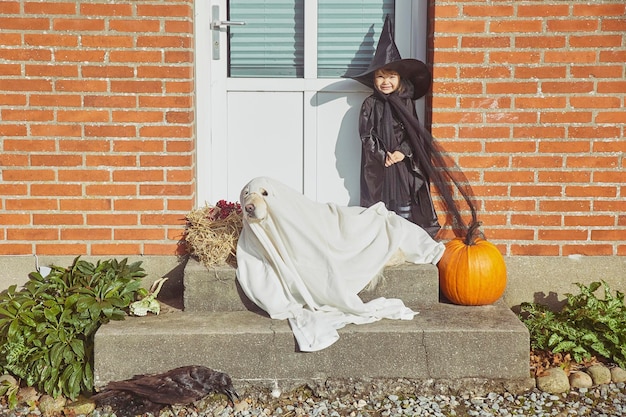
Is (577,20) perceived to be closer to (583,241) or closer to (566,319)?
(583,241)

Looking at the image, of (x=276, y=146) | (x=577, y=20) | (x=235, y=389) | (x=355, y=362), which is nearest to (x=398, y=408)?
(x=355, y=362)

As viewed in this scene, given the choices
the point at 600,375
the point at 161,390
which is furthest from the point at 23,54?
the point at 600,375

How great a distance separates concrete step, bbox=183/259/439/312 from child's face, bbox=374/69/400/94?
1216 millimetres

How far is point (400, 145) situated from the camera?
582cm

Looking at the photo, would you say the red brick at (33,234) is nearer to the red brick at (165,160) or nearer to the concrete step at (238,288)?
the red brick at (165,160)

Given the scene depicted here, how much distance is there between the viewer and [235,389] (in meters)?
4.93

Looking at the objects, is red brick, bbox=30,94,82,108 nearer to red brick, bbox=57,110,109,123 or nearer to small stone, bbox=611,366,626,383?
red brick, bbox=57,110,109,123

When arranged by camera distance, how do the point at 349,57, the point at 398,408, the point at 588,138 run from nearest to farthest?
the point at 398,408 < the point at 588,138 < the point at 349,57

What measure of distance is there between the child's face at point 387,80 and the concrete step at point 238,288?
3.99 ft

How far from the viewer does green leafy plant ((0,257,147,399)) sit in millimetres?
4938

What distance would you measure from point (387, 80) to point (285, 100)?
2.44ft

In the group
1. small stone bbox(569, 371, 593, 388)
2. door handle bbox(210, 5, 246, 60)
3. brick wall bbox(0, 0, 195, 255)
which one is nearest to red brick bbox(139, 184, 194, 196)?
brick wall bbox(0, 0, 195, 255)

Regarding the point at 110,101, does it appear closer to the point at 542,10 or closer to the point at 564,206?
the point at 542,10

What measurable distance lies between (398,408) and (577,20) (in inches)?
107
